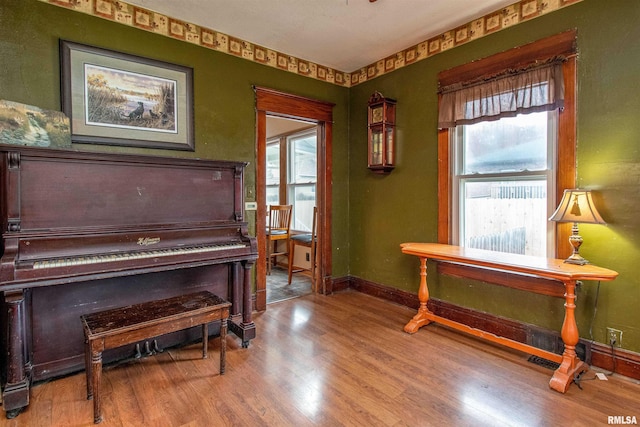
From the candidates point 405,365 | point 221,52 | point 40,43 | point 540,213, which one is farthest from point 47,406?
point 540,213

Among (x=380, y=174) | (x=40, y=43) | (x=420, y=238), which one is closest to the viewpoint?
(x=40, y=43)

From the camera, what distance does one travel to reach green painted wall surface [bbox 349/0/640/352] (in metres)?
2.20

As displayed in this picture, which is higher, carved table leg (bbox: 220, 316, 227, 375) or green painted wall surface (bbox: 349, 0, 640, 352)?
green painted wall surface (bbox: 349, 0, 640, 352)

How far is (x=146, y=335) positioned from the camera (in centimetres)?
198

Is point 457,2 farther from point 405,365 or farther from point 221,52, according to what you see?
point 405,365

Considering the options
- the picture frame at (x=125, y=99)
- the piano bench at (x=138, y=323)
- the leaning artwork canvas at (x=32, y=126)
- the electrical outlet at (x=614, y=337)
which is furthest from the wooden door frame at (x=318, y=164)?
the electrical outlet at (x=614, y=337)

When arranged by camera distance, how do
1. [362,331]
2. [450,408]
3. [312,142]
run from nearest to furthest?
[450,408], [362,331], [312,142]

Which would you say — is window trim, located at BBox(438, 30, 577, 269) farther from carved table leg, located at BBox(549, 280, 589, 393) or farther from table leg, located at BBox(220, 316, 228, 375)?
table leg, located at BBox(220, 316, 228, 375)

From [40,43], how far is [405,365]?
135 inches

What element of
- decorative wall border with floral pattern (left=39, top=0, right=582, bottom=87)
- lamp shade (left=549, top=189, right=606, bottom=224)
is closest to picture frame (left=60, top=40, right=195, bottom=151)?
decorative wall border with floral pattern (left=39, top=0, right=582, bottom=87)

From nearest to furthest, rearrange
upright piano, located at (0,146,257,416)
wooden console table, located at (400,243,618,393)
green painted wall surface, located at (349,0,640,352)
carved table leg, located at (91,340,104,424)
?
1. carved table leg, located at (91,340,104,424)
2. upright piano, located at (0,146,257,416)
3. wooden console table, located at (400,243,618,393)
4. green painted wall surface, located at (349,0,640,352)

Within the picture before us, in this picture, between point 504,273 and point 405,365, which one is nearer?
point 405,365

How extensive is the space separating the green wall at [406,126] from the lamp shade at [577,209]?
0.21 meters

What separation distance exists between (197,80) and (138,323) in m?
2.15
